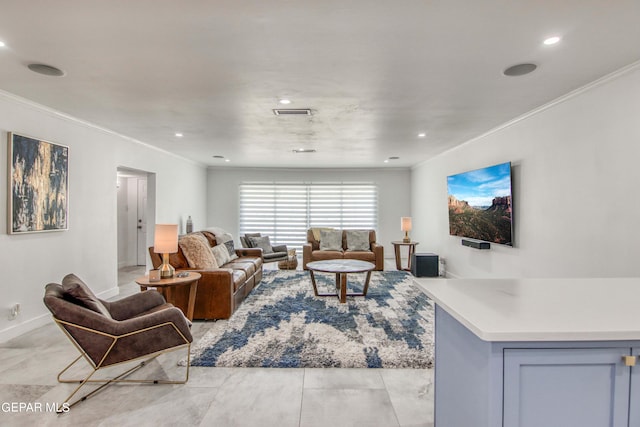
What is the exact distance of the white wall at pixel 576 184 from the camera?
8.79 feet

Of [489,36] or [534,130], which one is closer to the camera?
[489,36]

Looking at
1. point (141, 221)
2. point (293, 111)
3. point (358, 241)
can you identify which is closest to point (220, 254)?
point (293, 111)

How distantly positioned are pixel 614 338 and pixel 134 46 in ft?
9.77

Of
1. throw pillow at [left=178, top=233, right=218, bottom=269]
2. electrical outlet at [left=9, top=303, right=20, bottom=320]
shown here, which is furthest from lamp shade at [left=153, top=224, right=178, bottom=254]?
electrical outlet at [left=9, top=303, right=20, bottom=320]

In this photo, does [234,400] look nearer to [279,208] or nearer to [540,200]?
[540,200]

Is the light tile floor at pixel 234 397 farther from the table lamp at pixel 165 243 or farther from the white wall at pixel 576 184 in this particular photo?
the white wall at pixel 576 184

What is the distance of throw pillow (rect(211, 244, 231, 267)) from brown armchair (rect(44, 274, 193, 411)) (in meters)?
2.42

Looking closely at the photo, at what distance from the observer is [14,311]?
3393 millimetres

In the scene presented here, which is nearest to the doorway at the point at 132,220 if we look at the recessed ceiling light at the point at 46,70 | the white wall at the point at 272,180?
the white wall at the point at 272,180

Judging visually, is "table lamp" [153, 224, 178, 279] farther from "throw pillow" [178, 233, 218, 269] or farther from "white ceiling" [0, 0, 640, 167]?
"white ceiling" [0, 0, 640, 167]

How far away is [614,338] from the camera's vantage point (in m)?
1.12

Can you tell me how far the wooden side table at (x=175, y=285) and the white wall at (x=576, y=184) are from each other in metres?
3.72

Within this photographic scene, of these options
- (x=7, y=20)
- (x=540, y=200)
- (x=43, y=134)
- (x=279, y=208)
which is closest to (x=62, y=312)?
(x=7, y=20)

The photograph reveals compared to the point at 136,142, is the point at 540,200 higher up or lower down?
lower down
